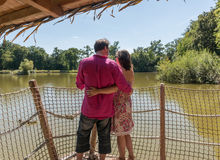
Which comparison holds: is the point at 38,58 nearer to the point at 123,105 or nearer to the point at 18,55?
the point at 18,55

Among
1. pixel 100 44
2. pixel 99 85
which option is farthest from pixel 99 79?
pixel 100 44

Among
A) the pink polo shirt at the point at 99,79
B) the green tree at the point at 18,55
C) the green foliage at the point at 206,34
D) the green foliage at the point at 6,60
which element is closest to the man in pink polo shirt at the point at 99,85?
the pink polo shirt at the point at 99,79

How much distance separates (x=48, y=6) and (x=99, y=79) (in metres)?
0.77

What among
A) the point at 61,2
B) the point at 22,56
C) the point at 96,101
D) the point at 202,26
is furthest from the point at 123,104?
the point at 22,56

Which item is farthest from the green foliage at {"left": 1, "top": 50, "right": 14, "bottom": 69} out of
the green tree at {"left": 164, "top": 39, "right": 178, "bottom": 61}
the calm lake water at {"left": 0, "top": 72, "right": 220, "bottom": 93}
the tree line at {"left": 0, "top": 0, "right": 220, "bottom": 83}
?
the green tree at {"left": 164, "top": 39, "right": 178, "bottom": 61}

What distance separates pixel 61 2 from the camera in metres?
1.44

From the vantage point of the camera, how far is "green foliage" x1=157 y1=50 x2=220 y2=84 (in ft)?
49.4

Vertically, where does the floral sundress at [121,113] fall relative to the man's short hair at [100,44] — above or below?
below

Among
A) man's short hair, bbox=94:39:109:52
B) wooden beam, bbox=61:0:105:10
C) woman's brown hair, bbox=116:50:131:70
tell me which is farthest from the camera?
woman's brown hair, bbox=116:50:131:70

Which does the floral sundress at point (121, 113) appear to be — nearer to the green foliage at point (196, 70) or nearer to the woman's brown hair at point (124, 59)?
the woman's brown hair at point (124, 59)

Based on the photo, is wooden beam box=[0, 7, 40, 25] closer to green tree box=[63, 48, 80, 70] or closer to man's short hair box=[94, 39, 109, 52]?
man's short hair box=[94, 39, 109, 52]

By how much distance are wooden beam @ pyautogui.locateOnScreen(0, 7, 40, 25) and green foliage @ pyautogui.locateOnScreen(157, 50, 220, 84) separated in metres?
16.8

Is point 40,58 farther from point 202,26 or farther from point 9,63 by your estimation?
point 202,26

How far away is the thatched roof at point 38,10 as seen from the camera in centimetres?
140
